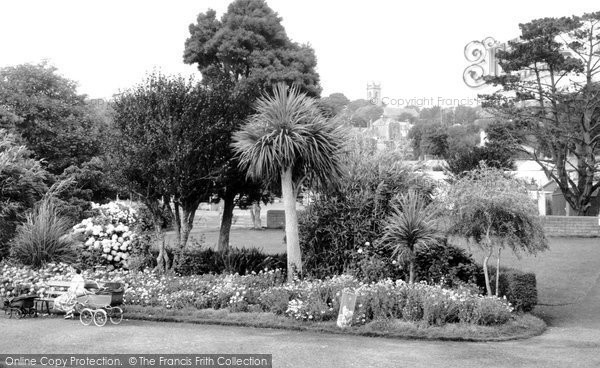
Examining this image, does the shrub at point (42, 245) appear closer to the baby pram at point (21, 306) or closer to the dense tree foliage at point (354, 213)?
the baby pram at point (21, 306)

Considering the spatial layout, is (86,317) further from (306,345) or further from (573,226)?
(573,226)

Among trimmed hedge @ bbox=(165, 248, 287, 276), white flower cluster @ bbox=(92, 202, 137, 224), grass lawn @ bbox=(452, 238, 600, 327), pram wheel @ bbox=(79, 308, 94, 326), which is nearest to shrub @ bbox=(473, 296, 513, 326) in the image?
grass lawn @ bbox=(452, 238, 600, 327)

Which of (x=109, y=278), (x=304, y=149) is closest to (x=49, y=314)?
(x=109, y=278)

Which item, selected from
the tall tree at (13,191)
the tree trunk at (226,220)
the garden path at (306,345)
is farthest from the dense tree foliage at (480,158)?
the garden path at (306,345)

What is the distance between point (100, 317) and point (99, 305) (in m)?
0.31

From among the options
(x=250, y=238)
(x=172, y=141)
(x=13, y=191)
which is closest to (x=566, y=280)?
(x=172, y=141)

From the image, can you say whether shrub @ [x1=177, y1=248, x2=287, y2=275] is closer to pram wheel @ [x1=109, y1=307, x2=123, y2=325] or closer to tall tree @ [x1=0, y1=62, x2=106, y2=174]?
pram wheel @ [x1=109, y1=307, x2=123, y2=325]

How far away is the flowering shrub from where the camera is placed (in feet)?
64.4

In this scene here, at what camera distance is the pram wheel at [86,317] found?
46.6 ft

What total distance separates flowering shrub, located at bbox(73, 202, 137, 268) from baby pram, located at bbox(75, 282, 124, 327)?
16.3 feet

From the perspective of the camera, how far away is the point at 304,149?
1725 cm

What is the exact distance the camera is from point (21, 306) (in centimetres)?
1529

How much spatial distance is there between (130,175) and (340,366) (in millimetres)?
10947

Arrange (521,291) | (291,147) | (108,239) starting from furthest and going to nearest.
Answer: (108,239)
(291,147)
(521,291)
